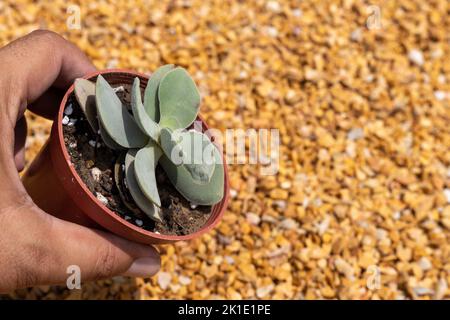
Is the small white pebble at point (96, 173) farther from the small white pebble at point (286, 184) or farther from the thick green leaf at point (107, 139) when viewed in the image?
the small white pebble at point (286, 184)

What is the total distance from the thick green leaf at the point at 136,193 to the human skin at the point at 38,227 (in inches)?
3.5

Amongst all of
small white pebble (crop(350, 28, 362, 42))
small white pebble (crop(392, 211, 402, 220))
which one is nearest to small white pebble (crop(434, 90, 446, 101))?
small white pebble (crop(350, 28, 362, 42))

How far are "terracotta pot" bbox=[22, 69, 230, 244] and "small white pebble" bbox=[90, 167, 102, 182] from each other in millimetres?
41

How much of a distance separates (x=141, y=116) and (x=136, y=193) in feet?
0.43

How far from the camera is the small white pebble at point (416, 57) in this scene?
1931 mm

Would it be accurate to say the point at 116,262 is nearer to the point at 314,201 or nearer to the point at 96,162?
the point at 96,162

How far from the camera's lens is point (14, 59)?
1.05m

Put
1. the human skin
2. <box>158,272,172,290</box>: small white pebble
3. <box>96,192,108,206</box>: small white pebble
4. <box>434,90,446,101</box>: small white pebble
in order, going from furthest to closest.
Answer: <box>434,90,446,101</box>: small white pebble, <box>158,272,172,290</box>: small white pebble, <box>96,192,108,206</box>: small white pebble, the human skin

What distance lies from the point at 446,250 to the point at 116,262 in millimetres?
954

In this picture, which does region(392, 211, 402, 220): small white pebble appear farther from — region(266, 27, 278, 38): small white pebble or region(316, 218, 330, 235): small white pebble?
region(266, 27, 278, 38): small white pebble

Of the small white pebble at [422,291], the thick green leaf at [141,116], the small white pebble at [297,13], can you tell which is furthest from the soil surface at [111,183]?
the small white pebble at [297,13]

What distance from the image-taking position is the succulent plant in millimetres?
1007

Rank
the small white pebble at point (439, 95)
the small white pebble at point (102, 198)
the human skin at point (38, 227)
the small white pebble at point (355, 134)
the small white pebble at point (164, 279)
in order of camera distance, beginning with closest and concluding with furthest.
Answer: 1. the human skin at point (38, 227)
2. the small white pebble at point (102, 198)
3. the small white pebble at point (164, 279)
4. the small white pebble at point (355, 134)
5. the small white pebble at point (439, 95)

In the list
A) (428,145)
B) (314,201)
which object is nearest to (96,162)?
(314,201)
